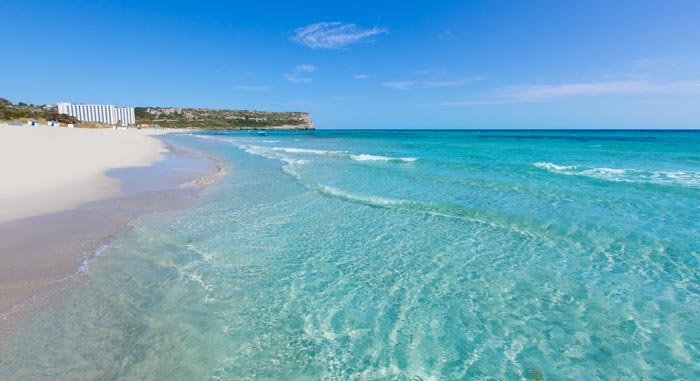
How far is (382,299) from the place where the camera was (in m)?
4.99

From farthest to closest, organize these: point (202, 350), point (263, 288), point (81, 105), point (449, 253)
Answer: point (81, 105) → point (449, 253) → point (263, 288) → point (202, 350)

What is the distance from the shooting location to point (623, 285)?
5.42m

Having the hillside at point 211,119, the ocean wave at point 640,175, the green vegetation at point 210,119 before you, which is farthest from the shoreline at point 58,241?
the hillside at point 211,119

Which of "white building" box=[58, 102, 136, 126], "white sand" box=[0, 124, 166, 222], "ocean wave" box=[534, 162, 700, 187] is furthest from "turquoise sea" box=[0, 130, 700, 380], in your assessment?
"white building" box=[58, 102, 136, 126]

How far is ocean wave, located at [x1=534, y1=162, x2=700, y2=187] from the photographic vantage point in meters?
14.2

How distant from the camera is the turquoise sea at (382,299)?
11.7ft

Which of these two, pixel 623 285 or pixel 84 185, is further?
pixel 84 185

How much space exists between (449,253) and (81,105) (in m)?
167

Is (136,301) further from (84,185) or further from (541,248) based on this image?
(84,185)

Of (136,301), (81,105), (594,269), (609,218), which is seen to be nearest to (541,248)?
(594,269)

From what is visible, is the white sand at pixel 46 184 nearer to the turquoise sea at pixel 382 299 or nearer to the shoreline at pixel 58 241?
the shoreline at pixel 58 241

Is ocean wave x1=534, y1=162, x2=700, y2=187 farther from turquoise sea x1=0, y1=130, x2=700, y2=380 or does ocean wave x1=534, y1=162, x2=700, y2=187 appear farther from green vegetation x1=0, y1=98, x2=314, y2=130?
green vegetation x1=0, y1=98, x2=314, y2=130

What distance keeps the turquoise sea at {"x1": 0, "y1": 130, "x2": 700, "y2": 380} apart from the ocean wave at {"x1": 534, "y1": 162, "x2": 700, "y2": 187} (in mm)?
5398

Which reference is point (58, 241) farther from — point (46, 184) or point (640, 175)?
point (640, 175)
